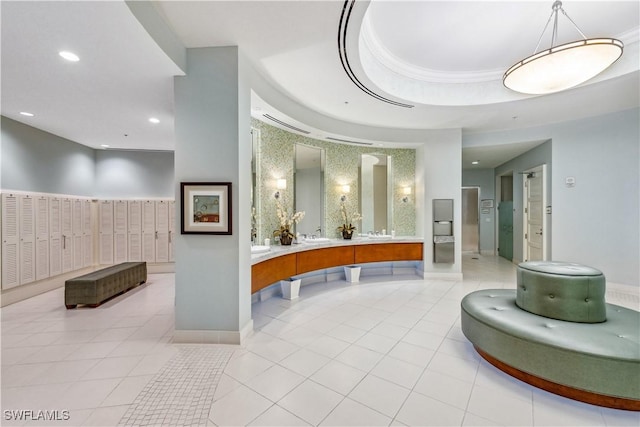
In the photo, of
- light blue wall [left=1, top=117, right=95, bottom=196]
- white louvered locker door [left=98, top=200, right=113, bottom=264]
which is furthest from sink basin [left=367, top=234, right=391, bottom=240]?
light blue wall [left=1, top=117, right=95, bottom=196]

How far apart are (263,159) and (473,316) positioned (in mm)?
3695

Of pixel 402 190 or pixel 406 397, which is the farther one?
pixel 402 190

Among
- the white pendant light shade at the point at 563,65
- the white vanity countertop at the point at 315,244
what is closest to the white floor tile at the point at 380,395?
the white vanity countertop at the point at 315,244

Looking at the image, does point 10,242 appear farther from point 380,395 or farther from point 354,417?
point 380,395

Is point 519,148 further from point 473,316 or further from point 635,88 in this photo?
point 473,316

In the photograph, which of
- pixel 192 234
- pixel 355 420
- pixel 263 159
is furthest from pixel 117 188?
pixel 355 420

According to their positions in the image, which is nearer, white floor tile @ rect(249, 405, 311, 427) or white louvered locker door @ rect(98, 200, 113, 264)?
white floor tile @ rect(249, 405, 311, 427)

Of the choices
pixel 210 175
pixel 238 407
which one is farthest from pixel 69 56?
pixel 238 407

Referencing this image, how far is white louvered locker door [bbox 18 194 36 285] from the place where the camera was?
14.4 ft

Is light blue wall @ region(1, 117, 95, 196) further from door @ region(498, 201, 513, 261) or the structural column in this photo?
door @ region(498, 201, 513, 261)

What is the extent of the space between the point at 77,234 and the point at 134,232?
1010mm

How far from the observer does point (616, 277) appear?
4.79 metres

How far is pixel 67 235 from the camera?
534cm

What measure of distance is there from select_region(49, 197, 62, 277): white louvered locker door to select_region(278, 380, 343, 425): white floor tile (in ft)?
18.2
